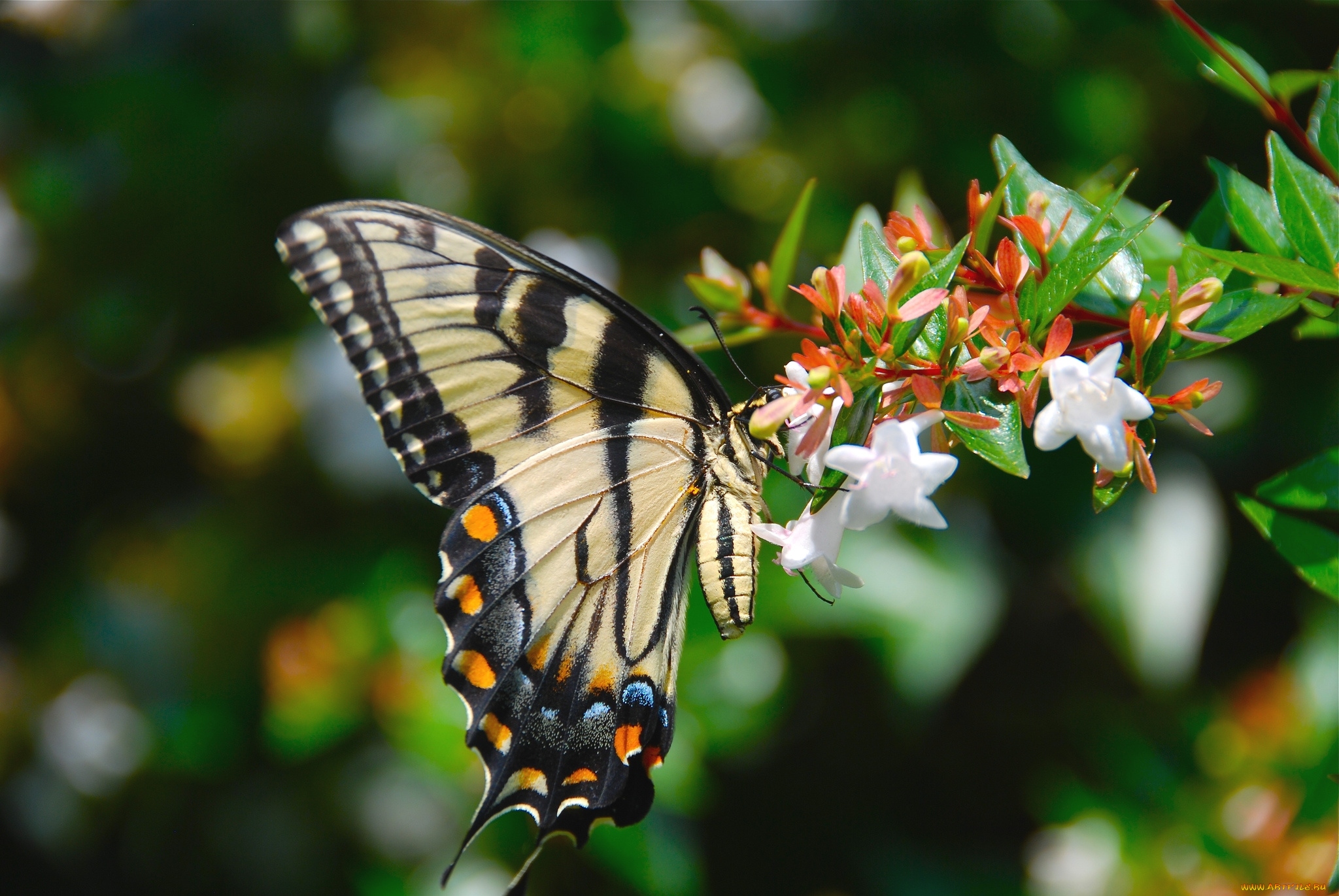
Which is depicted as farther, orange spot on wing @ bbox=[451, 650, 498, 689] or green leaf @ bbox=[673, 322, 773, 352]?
orange spot on wing @ bbox=[451, 650, 498, 689]

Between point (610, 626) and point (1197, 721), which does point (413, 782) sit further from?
point (1197, 721)

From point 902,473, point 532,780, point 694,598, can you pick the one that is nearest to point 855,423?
point 902,473

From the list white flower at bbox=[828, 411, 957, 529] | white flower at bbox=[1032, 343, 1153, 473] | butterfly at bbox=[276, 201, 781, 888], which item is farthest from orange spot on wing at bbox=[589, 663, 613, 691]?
white flower at bbox=[1032, 343, 1153, 473]

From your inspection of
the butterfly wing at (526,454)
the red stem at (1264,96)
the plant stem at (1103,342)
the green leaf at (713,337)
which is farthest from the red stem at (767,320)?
the red stem at (1264,96)

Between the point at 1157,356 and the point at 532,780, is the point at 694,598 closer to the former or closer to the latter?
the point at 532,780

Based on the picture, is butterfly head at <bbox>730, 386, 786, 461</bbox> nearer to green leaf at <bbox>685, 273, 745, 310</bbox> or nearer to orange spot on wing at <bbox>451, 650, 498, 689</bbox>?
green leaf at <bbox>685, 273, 745, 310</bbox>

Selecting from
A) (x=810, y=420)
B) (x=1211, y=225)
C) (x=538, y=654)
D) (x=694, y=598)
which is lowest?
(x=694, y=598)

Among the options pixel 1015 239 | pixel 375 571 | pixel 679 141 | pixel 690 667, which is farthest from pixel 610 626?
pixel 679 141

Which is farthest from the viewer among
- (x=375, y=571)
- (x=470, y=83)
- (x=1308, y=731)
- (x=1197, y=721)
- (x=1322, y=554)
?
(x=470, y=83)
